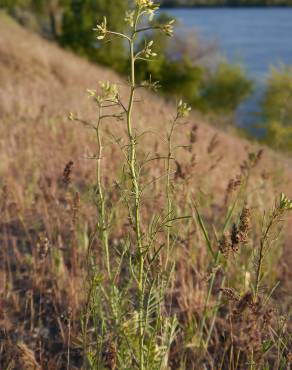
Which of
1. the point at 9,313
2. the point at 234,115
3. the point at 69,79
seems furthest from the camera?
the point at 234,115

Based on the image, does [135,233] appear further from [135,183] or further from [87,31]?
[87,31]

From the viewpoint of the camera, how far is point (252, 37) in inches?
2178

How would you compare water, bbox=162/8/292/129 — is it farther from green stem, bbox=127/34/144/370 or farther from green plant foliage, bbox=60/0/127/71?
green stem, bbox=127/34/144/370

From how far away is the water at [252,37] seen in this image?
144 feet

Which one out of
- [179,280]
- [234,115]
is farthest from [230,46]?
[179,280]

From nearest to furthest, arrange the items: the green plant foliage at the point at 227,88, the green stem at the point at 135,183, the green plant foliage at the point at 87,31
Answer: the green stem at the point at 135,183 < the green plant foliage at the point at 87,31 < the green plant foliage at the point at 227,88

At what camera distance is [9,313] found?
2.11 meters

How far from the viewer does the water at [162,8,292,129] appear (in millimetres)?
44000

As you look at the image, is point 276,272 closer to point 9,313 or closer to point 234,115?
point 9,313

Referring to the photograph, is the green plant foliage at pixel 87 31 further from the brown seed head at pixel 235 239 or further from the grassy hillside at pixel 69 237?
the brown seed head at pixel 235 239

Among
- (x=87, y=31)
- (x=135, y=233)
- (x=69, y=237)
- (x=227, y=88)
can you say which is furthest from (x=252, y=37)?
(x=135, y=233)

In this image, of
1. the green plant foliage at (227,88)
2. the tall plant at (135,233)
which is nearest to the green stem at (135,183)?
the tall plant at (135,233)

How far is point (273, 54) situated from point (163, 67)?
15.9 metres

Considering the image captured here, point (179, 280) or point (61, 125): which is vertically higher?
point (61, 125)
